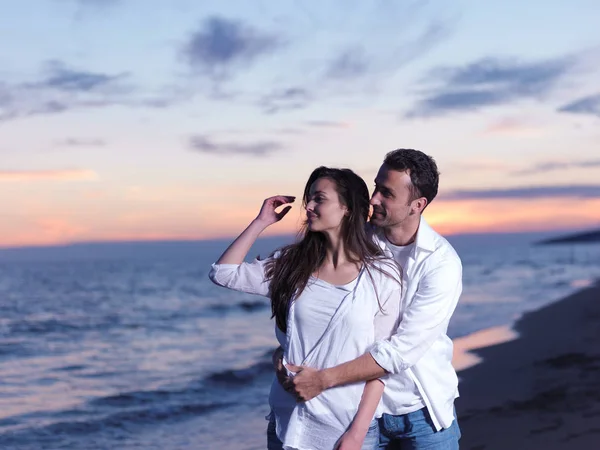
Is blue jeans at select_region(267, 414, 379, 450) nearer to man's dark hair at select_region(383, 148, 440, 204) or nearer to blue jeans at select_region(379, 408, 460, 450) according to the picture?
blue jeans at select_region(379, 408, 460, 450)

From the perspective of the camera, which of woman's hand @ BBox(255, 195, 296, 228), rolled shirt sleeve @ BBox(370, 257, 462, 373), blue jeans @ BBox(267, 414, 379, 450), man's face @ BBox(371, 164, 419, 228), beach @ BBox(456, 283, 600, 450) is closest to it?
rolled shirt sleeve @ BBox(370, 257, 462, 373)

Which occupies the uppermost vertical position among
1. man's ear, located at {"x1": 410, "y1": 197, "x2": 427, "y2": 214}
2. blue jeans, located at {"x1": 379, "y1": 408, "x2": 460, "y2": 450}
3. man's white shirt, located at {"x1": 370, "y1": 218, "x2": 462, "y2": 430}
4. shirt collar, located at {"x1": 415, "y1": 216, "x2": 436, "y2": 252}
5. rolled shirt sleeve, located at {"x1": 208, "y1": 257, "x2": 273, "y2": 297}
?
man's ear, located at {"x1": 410, "y1": 197, "x2": 427, "y2": 214}

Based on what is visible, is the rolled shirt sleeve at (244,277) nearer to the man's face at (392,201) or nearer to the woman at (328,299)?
the woman at (328,299)

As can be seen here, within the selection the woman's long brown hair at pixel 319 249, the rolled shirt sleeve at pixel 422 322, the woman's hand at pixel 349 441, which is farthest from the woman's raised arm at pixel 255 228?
the woman's hand at pixel 349 441

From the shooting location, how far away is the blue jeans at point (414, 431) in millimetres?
3338

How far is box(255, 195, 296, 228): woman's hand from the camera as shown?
3717 millimetres

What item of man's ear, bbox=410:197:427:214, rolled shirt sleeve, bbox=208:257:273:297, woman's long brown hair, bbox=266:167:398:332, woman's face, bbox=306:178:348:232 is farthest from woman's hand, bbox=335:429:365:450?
man's ear, bbox=410:197:427:214

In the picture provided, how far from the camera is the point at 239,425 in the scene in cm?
898

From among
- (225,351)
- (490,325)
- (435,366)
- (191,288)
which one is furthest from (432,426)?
(191,288)

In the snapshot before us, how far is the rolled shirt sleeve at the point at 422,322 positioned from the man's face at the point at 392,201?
1.00 ft

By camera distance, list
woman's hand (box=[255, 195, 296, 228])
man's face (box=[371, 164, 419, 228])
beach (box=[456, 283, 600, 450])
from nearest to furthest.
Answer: man's face (box=[371, 164, 419, 228]) → woman's hand (box=[255, 195, 296, 228]) → beach (box=[456, 283, 600, 450])

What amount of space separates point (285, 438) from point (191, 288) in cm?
3581

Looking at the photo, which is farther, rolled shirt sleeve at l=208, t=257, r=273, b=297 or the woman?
rolled shirt sleeve at l=208, t=257, r=273, b=297

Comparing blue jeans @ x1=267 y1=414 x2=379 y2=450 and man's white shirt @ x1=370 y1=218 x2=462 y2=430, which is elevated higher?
man's white shirt @ x1=370 y1=218 x2=462 y2=430
